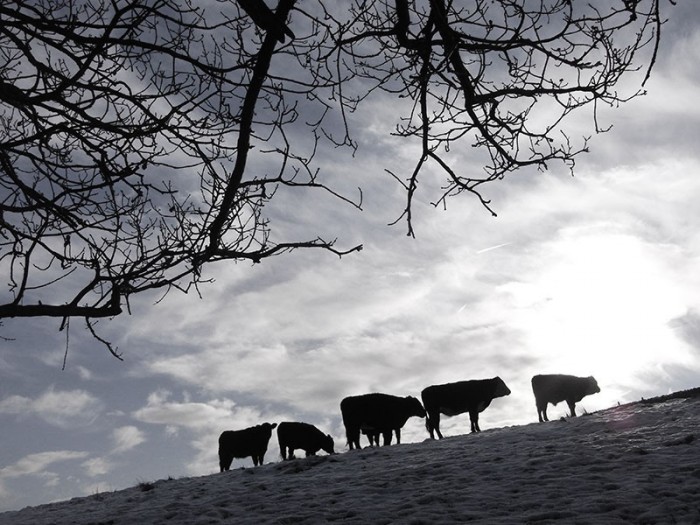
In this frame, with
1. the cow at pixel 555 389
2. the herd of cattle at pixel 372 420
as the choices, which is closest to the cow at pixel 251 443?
the herd of cattle at pixel 372 420

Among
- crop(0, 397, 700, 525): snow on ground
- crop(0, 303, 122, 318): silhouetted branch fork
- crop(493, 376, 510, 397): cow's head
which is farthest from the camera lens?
crop(493, 376, 510, 397): cow's head

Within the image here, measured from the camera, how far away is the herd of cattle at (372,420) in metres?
20.2

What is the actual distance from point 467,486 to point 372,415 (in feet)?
37.0

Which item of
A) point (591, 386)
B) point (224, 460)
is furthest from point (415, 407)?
point (591, 386)

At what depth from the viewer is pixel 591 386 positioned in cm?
2739

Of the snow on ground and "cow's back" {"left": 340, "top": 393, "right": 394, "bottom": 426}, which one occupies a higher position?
"cow's back" {"left": 340, "top": 393, "right": 394, "bottom": 426}

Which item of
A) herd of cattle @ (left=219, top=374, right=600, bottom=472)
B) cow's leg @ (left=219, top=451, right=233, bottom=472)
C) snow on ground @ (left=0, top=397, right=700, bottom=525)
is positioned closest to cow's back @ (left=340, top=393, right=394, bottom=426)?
herd of cattle @ (left=219, top=374, right=600, bottom=472)

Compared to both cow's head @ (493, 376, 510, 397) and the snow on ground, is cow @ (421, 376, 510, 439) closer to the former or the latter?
cow's head @ (493, 376, 510, 397)

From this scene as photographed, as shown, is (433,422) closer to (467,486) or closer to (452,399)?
(452,399)

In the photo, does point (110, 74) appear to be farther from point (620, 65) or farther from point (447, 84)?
point (620, 65)

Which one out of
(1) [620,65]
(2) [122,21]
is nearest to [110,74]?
(2) [122,21]

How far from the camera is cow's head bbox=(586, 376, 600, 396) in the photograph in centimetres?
2705

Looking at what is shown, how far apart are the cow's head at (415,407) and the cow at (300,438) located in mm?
3289

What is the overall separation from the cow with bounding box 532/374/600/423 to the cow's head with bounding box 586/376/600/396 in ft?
3.77
